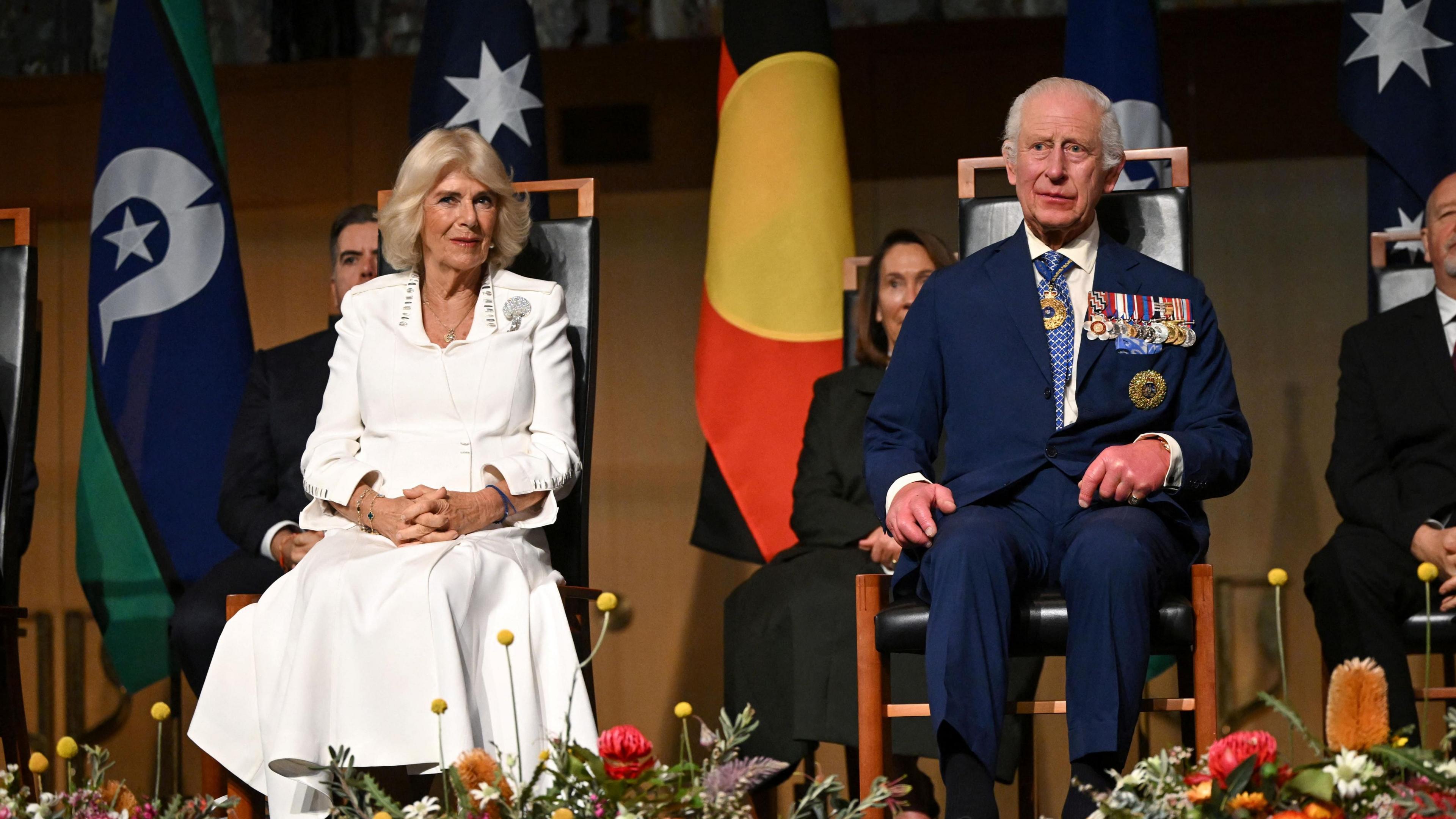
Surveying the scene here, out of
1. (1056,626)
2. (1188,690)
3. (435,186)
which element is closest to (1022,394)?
(1056,626)

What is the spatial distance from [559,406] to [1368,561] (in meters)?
1.42

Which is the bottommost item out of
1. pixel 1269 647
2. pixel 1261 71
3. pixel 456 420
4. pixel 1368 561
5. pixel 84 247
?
pixel 1269 647

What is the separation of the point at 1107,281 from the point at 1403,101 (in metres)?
1.50

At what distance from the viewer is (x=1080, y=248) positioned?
7.68 feet

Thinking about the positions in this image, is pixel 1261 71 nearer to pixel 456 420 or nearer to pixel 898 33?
pixel 898 33

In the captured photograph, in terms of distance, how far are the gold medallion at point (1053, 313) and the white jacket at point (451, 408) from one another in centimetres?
79

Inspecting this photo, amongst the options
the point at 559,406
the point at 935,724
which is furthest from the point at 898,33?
the point at 935,724

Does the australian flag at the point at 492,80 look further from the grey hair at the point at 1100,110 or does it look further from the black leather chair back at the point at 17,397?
the grey hair at the point at 1100,110

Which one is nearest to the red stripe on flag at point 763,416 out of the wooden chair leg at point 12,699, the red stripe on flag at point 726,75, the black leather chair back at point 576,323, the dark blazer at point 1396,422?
the red stripe on flag at point 726,75

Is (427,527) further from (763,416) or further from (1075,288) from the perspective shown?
(763,416)

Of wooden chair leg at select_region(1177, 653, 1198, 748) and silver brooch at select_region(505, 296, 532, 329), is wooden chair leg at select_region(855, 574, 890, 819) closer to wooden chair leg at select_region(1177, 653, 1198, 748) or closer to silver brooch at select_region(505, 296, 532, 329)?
wooden chair leg at select_region(1177, 653, 1198, 748)

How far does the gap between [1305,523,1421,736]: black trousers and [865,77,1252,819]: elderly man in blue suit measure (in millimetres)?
533

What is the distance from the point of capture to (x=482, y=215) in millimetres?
2602

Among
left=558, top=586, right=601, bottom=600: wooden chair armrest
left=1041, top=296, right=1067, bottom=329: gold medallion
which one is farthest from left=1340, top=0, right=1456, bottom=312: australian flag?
left=558, top=586, right=601, bottom=600: wooden chair armrest
